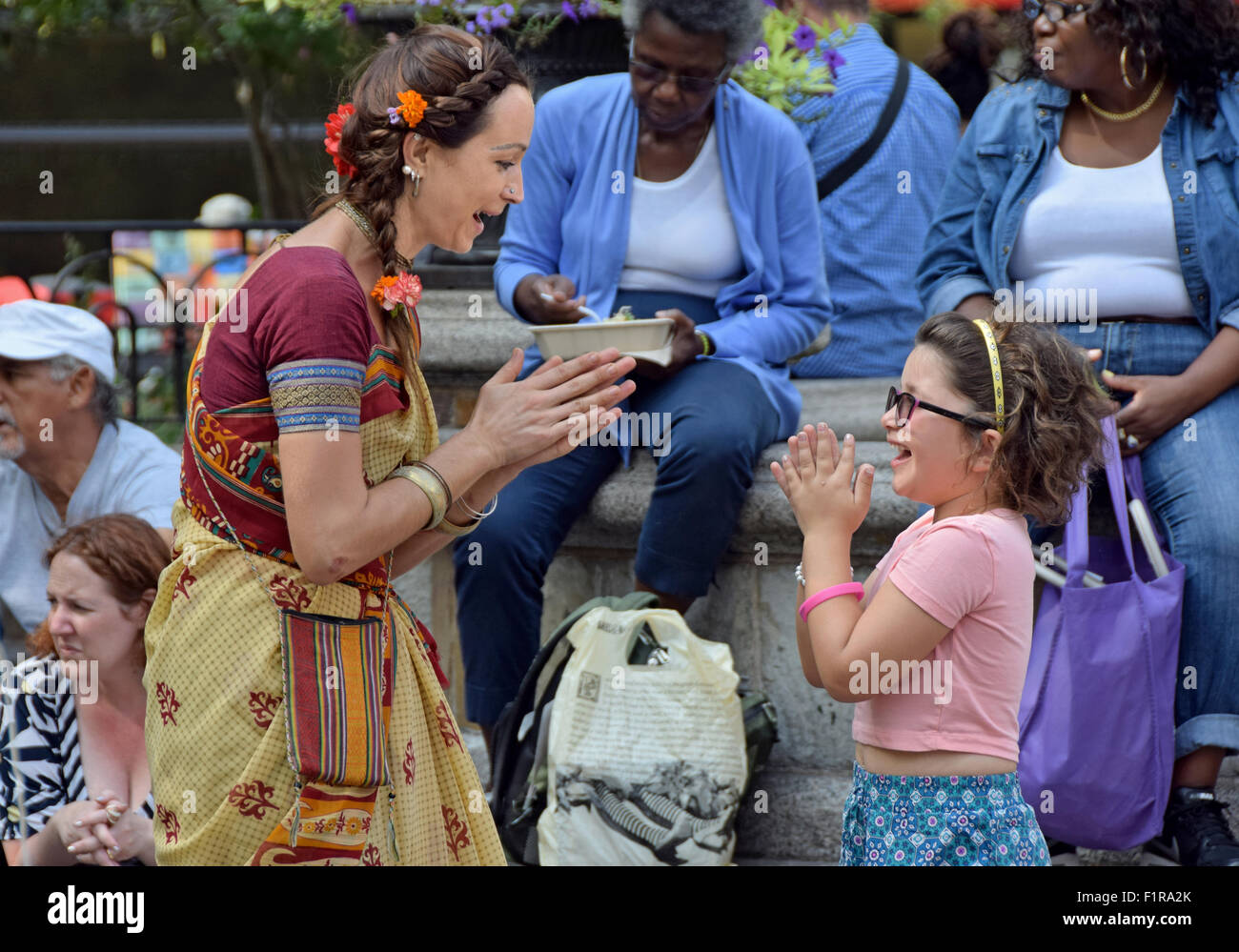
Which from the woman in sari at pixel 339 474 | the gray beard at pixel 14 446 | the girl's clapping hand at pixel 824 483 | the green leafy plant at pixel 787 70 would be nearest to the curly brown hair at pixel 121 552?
the gray beard at pixel 14 446

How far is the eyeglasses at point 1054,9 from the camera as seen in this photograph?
3.48 metres

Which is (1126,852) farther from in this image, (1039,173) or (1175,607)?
(1039,173)

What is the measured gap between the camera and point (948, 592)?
2.22 meters

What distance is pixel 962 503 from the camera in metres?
2.36

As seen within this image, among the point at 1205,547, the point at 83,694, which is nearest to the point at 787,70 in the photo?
the point at 1205,547

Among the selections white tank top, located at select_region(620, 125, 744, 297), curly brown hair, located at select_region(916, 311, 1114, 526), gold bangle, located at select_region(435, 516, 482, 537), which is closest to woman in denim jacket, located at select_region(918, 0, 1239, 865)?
white tank top, located at select_region(620, 125, 744, 297)

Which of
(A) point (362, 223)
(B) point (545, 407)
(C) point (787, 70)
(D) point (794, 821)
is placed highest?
(C) point (787, 70)

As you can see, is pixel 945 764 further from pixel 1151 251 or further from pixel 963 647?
pixel 1151 251

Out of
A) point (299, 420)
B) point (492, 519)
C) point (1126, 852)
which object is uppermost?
point (299, 420)

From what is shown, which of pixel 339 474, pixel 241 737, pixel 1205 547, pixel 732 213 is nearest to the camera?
pixel 339 474

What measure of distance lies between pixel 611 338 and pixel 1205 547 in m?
1.37

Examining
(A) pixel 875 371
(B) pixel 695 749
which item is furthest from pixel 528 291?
(A) pixel 875 371
